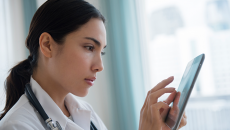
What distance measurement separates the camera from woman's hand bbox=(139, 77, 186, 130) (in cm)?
79

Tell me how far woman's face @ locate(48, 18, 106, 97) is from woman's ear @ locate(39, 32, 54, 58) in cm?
3

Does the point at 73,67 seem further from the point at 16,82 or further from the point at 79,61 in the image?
the point at 16,82

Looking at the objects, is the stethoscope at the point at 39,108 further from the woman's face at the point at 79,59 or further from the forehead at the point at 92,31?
the forehead at the point at 92,31

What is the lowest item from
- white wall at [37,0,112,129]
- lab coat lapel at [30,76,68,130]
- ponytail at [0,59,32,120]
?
white wall at [37,0,112,129]

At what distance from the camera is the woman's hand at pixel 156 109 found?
2.60 feet

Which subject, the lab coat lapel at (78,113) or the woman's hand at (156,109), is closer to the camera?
the woman's hand at (156,109)

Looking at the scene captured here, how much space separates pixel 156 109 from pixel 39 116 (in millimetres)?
468

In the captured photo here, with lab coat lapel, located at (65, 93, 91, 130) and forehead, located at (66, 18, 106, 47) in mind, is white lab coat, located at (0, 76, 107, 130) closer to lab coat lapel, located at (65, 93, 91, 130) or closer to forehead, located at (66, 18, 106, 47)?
lab coat lapel, located at (65, 93, 91, 130)

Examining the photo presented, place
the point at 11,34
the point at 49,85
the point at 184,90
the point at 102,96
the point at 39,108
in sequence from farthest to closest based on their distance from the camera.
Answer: the point at 102,96 < the point at 11,34 < the point at 49,85 < the point at 39,108 < the point at 184,90

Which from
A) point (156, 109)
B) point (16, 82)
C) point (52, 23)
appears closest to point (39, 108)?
point (16, 82)

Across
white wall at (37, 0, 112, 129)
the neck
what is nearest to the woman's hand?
the neck

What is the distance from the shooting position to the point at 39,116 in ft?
2.74

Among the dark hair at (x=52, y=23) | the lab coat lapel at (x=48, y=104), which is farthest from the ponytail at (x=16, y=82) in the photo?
the lab coat lapel at (x=48, y=104)

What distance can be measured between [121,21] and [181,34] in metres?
0.54
